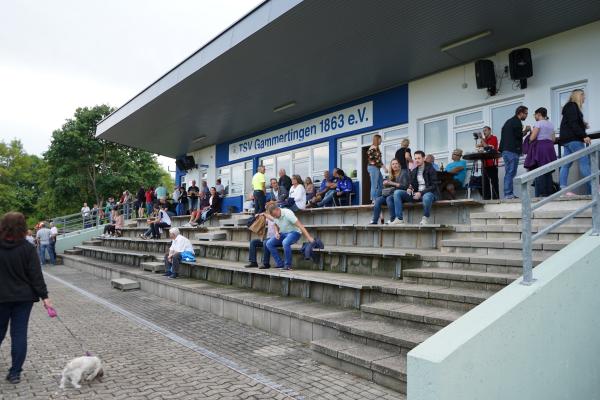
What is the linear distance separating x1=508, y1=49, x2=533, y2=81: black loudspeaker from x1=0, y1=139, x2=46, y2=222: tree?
46.6m

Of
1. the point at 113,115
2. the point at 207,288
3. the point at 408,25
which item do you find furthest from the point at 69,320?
the point at 113,115

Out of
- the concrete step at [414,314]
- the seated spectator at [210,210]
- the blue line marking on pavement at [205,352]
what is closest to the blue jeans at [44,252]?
the seated spectator at [210,210]

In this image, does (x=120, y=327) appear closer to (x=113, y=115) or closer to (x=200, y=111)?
(x=200, y=111)

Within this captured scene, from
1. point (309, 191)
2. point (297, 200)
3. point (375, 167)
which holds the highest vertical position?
point (375, 167)

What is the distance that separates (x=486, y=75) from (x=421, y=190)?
11.7 feet

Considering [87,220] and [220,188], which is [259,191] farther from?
[87,220]

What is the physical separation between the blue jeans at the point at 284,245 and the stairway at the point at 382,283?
0.31 m

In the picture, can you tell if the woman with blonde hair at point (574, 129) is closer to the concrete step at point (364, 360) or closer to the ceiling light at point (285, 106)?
the concrete step at point (364, 360)

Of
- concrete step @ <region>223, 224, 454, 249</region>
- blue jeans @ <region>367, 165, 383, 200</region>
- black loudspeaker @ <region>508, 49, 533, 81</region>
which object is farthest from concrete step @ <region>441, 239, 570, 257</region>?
black loudspeaker @ <region>508, 49, 533, 81</region>

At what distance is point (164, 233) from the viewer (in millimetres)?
15891

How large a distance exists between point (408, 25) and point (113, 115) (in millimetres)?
13926

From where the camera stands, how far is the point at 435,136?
11.7 meters

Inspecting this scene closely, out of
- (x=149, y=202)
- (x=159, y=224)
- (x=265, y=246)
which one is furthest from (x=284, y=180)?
(x=149, y=202)

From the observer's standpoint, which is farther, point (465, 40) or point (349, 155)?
point (349, 155)
